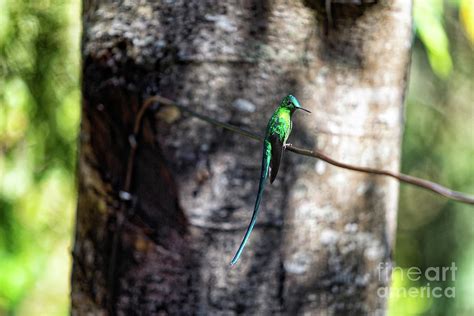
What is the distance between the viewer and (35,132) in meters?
1.92

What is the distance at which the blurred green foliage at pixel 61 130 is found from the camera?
68.6 inches

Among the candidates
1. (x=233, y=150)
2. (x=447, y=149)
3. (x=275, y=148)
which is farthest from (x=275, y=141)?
(x=447, y=149)

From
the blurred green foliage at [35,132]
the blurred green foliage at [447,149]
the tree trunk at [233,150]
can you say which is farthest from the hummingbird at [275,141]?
the blurred green foliage at [447,149]

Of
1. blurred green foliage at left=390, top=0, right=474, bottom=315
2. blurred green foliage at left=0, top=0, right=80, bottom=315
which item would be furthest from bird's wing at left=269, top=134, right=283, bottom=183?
blurred green foliage at left=390, top=0, right=474, bottom=315

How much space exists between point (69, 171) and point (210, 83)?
1142 mm

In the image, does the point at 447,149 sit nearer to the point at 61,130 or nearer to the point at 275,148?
the point at 61,130

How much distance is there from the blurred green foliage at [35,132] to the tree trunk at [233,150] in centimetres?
85

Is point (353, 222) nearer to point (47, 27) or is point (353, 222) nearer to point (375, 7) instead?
point (375, 7)

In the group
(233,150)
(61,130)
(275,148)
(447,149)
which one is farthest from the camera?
(447,149)

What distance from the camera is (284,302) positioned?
920 mm

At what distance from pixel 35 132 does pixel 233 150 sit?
120cm

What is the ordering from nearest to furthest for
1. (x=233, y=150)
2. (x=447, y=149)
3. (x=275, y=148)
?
(x=275, y=148) → (x=233, y=150) → (x=447, y=149)

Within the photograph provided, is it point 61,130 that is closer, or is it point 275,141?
point 275,141

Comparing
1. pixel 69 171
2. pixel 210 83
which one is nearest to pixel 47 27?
pixel 69 171
